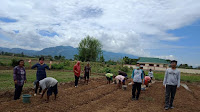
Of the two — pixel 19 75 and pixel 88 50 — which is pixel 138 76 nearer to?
pixel 19 75

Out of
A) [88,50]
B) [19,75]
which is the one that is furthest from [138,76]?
[88,50]

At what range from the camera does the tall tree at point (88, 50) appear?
5391cm

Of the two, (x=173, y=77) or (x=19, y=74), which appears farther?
(x=19, y=74)

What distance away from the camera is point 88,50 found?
54031 mm

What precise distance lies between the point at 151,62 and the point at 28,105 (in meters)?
43.3

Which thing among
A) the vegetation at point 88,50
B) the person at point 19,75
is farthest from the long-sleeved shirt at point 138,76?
the vegetation at point 88,50

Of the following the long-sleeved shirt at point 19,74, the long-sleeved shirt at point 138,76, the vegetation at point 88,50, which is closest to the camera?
the long-sleeved shirt at point 19,74

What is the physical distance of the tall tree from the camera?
177 feet

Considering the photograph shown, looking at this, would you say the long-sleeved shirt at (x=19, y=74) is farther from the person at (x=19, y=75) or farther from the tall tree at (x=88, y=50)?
the tall tree at (x=88, y=50)

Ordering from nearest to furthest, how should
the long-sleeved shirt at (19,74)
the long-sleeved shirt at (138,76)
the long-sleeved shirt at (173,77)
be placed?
the long-sleeved shirt at (173,77) → the long-sleeved shirt at (19,74) → the long-sleeved shirt at (138,76)

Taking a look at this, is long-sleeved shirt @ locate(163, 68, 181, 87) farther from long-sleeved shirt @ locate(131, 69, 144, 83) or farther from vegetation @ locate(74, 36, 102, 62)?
vegetation @ locate(74, 36, 102, 62)

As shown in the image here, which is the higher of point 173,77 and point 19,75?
point 173,77

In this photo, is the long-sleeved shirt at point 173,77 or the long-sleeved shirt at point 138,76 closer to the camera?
the long-sleeved shirt at point 173,77

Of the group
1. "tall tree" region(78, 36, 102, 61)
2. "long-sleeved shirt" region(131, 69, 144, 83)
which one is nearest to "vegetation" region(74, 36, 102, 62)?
"tall tree" region(78, 36, 102, 61)
